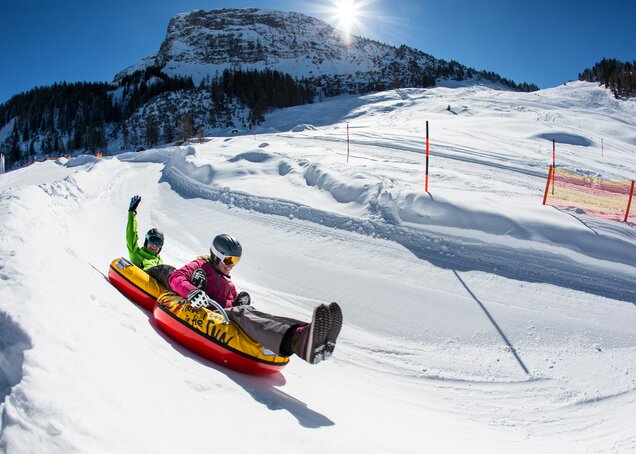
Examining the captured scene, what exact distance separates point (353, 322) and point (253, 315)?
6.90ft

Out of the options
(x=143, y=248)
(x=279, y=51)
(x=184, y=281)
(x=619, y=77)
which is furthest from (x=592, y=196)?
(x=279, y=51)

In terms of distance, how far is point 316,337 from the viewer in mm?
3090

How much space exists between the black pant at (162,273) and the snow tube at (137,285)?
0.18 feet

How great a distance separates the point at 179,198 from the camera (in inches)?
486

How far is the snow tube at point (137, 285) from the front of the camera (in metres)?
4.88

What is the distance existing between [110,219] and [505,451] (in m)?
10.4

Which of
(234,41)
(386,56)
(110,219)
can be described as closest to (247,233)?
(110,219)

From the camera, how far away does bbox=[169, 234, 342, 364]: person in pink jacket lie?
3.11 metres

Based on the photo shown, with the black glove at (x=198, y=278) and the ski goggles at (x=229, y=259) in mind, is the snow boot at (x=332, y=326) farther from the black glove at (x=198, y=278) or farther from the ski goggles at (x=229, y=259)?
the black glove at (x=198, y=278)

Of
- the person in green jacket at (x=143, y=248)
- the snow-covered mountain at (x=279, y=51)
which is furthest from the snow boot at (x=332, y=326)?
the snow-covered mountain at (x=279, y=51)

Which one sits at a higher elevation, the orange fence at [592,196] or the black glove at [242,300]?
the orange fence at [592,196]

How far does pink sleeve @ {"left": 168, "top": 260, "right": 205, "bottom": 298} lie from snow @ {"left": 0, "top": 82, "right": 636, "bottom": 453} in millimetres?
501

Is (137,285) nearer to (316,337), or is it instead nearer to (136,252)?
(136,252)

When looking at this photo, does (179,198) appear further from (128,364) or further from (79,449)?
(79,449)
